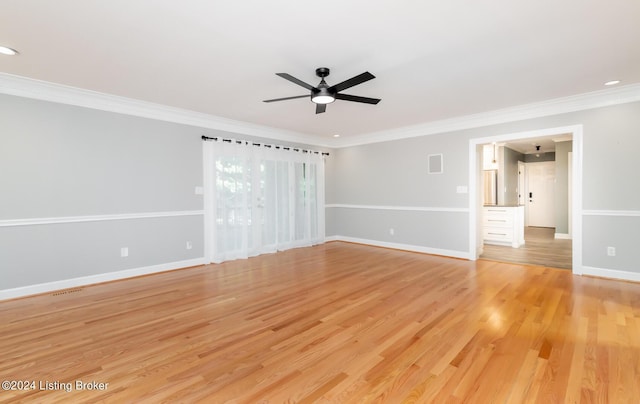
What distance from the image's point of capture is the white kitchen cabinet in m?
6.60

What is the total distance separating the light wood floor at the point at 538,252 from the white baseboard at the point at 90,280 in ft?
18.3

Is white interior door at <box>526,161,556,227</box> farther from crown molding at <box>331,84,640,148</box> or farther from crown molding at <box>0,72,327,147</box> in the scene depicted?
crown molding at <box>0,72,327,147</box>

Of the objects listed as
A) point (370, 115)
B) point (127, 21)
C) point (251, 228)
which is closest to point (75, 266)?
point (251, 228)

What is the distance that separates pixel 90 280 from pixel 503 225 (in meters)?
7.90

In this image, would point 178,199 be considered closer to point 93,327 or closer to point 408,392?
point 93,327

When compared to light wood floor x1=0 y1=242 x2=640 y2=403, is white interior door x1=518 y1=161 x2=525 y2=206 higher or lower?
higher

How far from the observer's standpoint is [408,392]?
1835 mm

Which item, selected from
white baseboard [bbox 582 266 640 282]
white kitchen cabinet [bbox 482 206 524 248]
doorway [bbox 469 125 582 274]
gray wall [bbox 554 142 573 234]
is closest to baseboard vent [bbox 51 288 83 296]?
doorway [bbox 469 125 582 274]

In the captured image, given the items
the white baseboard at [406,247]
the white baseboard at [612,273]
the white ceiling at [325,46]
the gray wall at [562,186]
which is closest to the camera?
the white ceiling at [325,46]

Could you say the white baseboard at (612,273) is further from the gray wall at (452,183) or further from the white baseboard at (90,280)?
the white baseboard at (90,280)

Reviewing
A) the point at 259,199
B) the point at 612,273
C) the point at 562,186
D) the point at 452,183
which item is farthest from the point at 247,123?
the point at 562,186

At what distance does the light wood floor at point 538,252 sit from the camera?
5.21 metres

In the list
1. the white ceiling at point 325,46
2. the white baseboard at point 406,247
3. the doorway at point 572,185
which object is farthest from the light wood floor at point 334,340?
the white ceiling at point 325,46

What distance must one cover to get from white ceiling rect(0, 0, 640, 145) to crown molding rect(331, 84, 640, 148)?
26 centimetres
